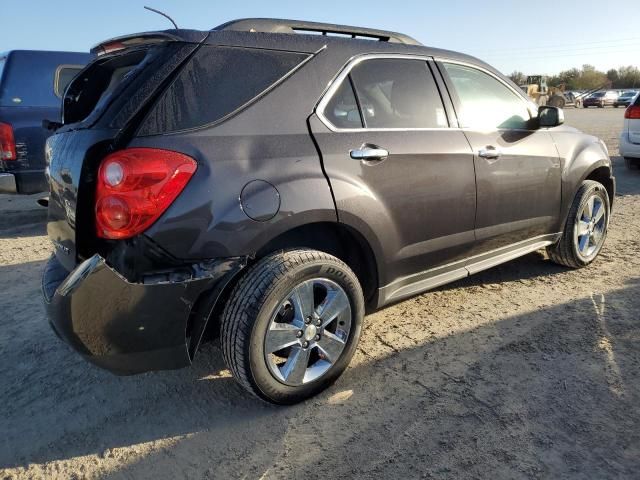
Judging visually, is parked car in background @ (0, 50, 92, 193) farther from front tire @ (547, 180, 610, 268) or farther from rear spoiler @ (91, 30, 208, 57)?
front tire @ (547, 180, 610, 268)

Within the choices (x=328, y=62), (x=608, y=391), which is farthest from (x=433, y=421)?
(x=328, y=62)

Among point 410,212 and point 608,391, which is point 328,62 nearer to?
point 410,212

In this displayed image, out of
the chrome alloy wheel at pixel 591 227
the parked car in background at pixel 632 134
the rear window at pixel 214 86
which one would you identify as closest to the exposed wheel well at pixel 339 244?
the rear window at pixel 214 86

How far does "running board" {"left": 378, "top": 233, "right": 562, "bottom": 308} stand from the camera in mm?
2939

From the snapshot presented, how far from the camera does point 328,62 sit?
266cm

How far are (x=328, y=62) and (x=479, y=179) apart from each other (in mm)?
1249

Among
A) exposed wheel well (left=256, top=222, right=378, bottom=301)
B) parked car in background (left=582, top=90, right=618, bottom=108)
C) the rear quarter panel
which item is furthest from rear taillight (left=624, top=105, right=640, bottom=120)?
parked car in background (left=582, top=90, right=618, bottom=108)

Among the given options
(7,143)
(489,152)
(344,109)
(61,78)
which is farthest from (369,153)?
(61,78)

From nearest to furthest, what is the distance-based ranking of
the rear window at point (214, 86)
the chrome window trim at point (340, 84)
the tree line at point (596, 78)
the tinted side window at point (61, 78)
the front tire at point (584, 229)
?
the rear window at point (214, 86) < the chrome window trim at point (340, 84) < the front tire at point (584, 229) < the tinted side window at point (61, 78) < the tree line at point (596, 78)

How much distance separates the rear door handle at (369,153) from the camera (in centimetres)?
261

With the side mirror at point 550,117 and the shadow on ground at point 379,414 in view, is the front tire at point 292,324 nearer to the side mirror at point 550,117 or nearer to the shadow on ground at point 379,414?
the shadow on ground at point 379,414

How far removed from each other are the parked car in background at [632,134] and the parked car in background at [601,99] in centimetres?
4482

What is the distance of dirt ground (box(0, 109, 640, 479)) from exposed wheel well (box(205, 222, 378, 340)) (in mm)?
436

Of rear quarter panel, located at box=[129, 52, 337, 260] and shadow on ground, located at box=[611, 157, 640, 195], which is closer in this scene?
rear quarter panel, located at box=[129, 52, 337, 260]
